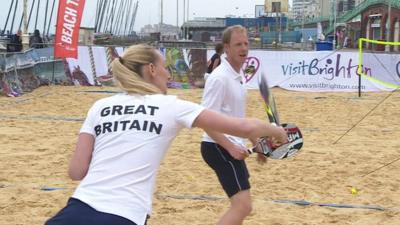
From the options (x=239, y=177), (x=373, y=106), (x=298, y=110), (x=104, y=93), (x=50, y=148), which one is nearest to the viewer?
(x=239, y=177)

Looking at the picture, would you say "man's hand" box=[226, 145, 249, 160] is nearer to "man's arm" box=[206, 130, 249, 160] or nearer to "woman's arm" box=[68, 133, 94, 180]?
"man's arm" box=[206, 130, 249, 160]

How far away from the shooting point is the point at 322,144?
8422mm

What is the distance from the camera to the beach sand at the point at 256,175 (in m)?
4.89

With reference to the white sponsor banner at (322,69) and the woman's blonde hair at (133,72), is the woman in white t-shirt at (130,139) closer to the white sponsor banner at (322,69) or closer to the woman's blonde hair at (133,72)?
the woman's blonde hair at (133,72)

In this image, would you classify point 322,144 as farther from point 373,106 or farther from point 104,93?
point 104,93

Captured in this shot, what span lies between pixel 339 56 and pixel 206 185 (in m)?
13.0

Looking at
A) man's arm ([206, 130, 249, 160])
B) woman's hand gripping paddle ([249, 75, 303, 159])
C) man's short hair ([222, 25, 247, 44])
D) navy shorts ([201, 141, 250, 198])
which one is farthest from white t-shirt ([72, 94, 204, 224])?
man's short hair ([222, 25, 247, 44])

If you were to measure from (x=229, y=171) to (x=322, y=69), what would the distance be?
15289mm

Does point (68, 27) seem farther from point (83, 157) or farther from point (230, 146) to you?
point (83, 157)

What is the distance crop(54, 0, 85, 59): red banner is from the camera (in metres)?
16.2

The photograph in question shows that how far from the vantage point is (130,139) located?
6.34 ft

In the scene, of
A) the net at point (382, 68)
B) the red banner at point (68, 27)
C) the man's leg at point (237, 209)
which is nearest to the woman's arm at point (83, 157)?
the man's leg at point (237, 209)

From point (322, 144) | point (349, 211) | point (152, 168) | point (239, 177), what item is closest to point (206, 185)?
point (349, 211)

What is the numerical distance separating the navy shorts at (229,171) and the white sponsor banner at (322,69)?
14.5 m
